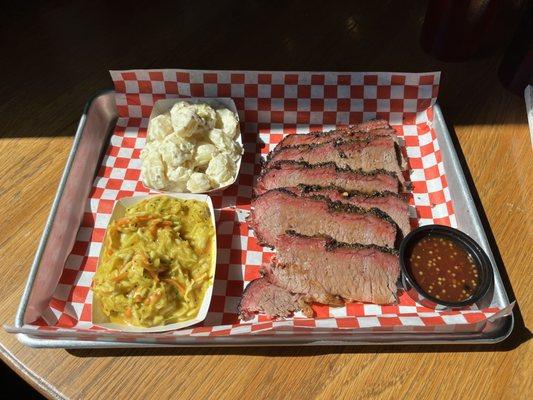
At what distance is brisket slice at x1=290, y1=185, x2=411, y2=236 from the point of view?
9.30ft

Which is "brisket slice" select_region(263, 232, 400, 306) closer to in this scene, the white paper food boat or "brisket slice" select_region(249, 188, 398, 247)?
"brisket slice" select_region(249, 188, 398, 247)

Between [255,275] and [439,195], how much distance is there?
141cm

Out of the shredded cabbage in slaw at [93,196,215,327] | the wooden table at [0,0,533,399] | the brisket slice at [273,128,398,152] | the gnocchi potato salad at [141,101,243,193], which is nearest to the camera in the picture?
the wooden table at [0,0,533,399]

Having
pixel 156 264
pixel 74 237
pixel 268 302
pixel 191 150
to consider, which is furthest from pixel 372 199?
pixel 74 237

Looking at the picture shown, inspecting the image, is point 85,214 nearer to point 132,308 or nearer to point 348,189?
point 132,308

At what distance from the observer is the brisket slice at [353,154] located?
308cm

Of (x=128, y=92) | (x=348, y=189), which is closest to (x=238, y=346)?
(x=348, y=189)

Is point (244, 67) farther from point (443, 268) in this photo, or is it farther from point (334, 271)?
point (443, 268)

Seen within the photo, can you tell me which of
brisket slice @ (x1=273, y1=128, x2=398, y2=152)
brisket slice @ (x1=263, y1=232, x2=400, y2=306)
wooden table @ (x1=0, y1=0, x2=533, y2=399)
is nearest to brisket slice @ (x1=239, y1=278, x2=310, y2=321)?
brisket slice @ (x1=263, y1=232, x2=400, y2=306)

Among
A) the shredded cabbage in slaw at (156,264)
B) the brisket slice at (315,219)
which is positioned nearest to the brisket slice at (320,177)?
the brisket slice at (315,219)

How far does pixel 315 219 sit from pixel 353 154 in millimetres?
613

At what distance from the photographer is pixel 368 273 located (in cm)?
257

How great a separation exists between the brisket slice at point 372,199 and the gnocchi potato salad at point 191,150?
0.53 metres

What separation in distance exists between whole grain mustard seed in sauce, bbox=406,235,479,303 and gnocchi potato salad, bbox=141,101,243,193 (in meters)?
1.31
